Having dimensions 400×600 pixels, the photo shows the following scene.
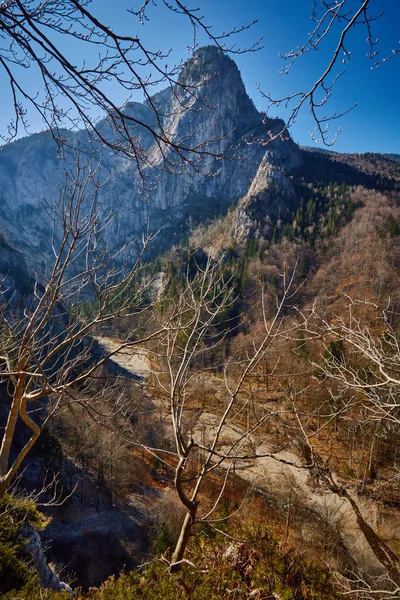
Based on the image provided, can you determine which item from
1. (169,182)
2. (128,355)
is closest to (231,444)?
(128,355)

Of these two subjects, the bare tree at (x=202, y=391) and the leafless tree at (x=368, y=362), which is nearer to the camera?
the bare tree at (x=202, y=391)

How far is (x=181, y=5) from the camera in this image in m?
1.73

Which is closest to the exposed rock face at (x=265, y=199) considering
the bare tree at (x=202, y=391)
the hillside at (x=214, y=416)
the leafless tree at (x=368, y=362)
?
the hillside at (x=214, y=416)

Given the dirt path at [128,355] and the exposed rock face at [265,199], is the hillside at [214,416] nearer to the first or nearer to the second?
the dirt path at [128,355]

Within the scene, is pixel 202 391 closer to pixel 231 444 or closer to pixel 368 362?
pixel 231 444

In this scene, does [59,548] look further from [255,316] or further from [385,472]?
[255,316]

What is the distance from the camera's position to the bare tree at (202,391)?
2.76 metres

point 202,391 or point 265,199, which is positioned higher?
point 265,199

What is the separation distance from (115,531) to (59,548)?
3.06 meters

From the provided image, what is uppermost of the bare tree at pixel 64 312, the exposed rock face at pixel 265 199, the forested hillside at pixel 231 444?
the exposed rock face at pixel 265 199

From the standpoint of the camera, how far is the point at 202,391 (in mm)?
25891

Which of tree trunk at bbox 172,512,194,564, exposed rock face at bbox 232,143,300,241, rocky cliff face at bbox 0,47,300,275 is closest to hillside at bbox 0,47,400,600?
tree trunk at bbox 172,512,194,564

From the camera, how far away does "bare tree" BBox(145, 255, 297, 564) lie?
276 centimetres

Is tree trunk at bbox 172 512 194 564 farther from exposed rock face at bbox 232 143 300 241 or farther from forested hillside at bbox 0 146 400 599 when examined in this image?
exposed rock face at bbox 232 143 300 241
